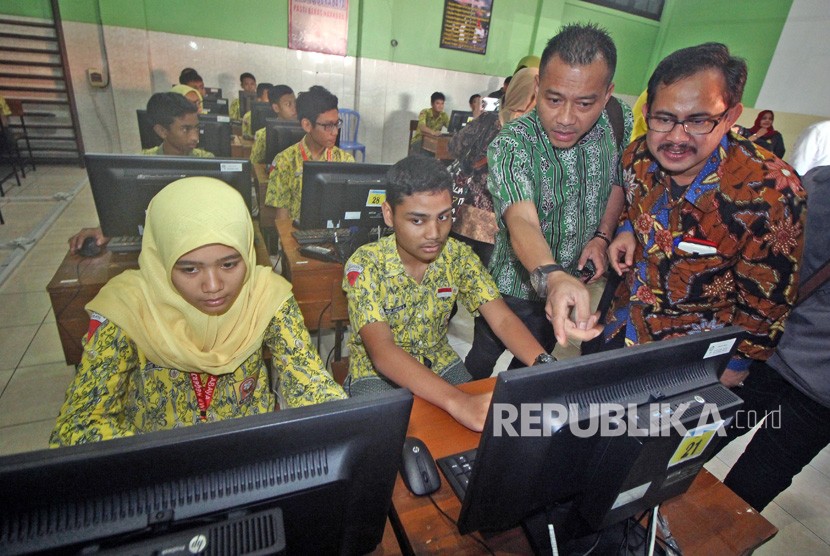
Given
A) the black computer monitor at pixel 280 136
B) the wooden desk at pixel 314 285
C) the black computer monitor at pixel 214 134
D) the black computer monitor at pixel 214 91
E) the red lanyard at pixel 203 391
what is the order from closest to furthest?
the red lanyard at pixel 203 391 → the wooden desk at pixel 314 285 → the black computer monitor at pixel 280 136 → the black computer monitor at pixel 214 134 → the black computer monitor at pixel 214 91

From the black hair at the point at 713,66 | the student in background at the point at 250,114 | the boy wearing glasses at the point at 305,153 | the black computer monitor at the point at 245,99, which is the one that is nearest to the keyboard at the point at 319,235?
the boy wearing glasses at the point at 305,153

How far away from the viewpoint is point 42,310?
2.77 metres

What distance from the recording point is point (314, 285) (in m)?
2.11

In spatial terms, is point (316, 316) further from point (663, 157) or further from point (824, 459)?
point (824, 459)

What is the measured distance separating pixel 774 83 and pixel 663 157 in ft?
22.1

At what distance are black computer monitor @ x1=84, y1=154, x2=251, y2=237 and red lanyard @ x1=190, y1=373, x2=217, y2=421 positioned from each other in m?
0.85

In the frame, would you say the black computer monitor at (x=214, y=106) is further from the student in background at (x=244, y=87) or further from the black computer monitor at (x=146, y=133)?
the black computer monitor at (x=146, y=133)

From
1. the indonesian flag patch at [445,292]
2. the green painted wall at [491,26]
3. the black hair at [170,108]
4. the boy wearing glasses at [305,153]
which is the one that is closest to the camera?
the indonesian flag patch at [445,292]

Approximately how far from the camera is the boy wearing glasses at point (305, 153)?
2879 mm

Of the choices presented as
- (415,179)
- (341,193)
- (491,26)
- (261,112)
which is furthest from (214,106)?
(415,179)

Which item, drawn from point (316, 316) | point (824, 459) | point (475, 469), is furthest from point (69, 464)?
point (824, 459)

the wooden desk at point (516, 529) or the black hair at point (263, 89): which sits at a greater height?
the black hair at point (263, 89)

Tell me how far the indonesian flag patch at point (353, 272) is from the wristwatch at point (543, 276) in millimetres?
577

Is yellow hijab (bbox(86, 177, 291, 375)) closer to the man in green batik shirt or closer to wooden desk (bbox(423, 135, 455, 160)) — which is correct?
the man in green batik shirt
